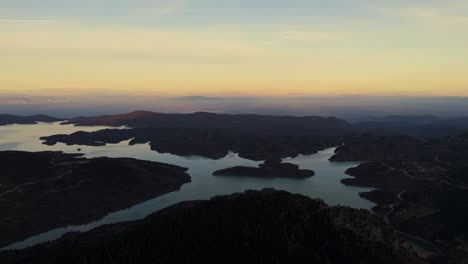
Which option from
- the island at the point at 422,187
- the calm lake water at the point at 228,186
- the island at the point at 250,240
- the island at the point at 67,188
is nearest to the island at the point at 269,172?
the calm lake water at the point at 228,186

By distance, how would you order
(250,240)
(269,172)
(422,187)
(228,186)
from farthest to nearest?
(269,172), (228,186), (422,187), (250,240)

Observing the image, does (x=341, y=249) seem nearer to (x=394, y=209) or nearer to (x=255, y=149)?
(x=394, y=209)

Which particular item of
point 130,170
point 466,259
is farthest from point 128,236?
point 130,170

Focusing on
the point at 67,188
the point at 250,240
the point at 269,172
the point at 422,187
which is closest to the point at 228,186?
the point at 269,172

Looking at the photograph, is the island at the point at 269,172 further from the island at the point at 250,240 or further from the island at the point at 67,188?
the island at the point at 250,240

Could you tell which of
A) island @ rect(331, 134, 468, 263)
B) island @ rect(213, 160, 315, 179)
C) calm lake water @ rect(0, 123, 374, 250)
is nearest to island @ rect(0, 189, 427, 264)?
island @ rect(331, 134, 468, 263)

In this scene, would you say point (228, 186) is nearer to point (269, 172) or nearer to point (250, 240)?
point (269, 172)
